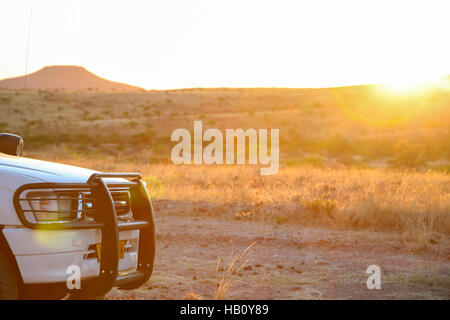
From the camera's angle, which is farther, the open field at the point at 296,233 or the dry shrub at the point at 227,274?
the open field at the point at 296,233

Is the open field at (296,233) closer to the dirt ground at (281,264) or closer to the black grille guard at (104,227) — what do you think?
the dirt ground at (281,264)

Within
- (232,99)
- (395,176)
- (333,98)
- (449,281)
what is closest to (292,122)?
(333,98)

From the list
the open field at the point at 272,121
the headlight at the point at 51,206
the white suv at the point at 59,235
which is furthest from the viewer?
the open field at the point at 272,121

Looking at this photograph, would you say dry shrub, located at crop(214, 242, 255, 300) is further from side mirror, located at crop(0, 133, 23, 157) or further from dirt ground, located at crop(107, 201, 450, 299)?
side mirror, located at crop(0, 133, 23, 157)

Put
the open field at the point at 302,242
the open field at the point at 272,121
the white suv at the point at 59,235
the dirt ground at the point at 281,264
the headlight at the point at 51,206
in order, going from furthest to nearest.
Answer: the open field at the point at 272,121, the open field at the point at 302,242, the dirt ground at the point at 281,264, the headlight at the point at 51,206, the white suv at the point at 59,235

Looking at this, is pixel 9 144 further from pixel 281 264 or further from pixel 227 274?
pixel 281 264

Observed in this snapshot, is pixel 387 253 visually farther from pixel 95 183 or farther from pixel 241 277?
pixel 95 183

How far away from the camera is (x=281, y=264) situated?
6809 millimetres

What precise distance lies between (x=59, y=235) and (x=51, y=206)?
0.25m

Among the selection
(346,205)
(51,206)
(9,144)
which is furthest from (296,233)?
(51,206)

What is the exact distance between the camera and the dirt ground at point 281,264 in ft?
17.8

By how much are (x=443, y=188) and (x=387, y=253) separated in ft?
19.6

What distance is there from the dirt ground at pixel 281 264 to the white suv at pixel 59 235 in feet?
3.67

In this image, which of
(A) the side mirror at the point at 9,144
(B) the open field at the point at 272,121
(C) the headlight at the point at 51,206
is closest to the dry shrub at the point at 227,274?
(C) the headlight at the point at 51,206
